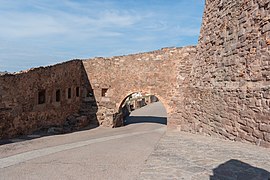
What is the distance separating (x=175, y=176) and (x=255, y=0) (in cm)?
468

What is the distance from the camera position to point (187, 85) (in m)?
12.0

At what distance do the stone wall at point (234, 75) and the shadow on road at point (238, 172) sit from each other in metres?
1.35

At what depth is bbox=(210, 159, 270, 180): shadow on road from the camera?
3.90 m

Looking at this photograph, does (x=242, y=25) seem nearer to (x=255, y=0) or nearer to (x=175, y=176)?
(x=255, y=0)

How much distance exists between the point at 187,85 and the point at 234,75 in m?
4.96

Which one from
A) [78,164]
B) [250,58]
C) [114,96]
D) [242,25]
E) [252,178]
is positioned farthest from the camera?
[114,96]

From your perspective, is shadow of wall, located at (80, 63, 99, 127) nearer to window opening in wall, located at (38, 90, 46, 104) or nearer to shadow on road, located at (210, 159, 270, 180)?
window opening in wall, located at (38, 90, 46, 104)

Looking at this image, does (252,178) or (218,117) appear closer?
(252,178)

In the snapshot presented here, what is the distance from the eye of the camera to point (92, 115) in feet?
49.7

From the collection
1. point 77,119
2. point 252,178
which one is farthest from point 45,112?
point 252,178

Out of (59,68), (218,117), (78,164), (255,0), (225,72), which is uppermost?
(255,0)

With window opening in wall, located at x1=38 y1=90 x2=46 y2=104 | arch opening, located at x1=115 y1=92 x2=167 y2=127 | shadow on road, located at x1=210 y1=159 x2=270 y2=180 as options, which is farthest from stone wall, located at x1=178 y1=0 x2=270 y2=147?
arch opening, located at x1=115 y1=92 x2=167 y2=127

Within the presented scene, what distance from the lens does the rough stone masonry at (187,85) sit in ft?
20.2

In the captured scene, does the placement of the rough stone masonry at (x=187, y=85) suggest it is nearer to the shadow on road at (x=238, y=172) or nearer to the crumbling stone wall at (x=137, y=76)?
the crumbling stone wall at (x=137, y=76)
